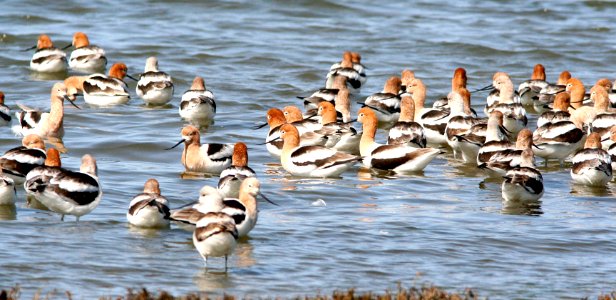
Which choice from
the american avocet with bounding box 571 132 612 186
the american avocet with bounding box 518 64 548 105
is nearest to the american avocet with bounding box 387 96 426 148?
the american avocet with bounding box 571 132 612 186

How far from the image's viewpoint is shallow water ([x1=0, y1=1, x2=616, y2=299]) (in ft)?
35.2

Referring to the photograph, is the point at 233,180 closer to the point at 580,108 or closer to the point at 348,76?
the point at 580,108

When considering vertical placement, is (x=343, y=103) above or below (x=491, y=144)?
above

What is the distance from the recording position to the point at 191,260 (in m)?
11.0

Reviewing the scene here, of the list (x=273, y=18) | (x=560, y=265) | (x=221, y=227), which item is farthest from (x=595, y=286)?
(x=273, y=18)

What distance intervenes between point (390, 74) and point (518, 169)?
11.9 metres

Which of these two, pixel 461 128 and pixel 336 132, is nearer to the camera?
pixel 336 132

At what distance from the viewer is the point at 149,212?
12.0 m

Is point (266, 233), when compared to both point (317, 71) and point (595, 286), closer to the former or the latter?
point (595, 286)

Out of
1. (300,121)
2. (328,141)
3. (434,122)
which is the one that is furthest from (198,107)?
(434,122)

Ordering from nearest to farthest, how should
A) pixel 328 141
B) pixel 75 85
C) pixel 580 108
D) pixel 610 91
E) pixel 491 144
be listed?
pixel 491 144, pixel 328 141, pixel 580 108, pixel 610 91, pixel 75 85

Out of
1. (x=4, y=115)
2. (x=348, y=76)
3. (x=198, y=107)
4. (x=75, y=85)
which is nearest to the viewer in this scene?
(x=4, y=115)

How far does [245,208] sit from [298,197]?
295 cm

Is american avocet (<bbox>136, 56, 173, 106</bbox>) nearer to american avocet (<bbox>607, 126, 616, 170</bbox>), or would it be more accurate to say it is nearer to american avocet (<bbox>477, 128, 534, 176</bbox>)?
american avocet (<bbox>477, 128, 534, 176</bbox>)
